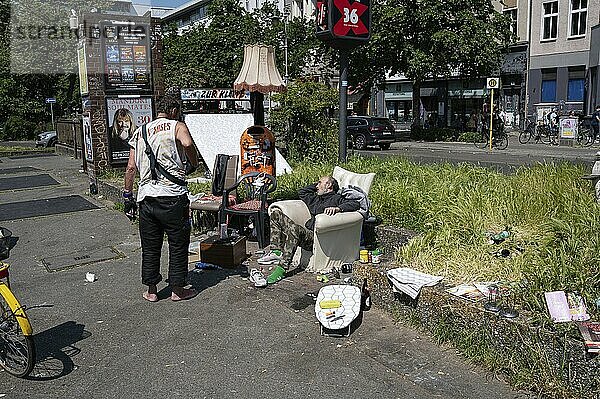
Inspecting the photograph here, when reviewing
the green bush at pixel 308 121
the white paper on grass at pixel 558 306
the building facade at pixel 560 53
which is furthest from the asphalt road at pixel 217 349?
the building facade at pixel 560 53

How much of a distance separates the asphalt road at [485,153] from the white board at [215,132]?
7.03 m

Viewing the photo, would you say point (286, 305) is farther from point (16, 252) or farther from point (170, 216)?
point (16, 252)

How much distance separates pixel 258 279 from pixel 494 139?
76.6ft

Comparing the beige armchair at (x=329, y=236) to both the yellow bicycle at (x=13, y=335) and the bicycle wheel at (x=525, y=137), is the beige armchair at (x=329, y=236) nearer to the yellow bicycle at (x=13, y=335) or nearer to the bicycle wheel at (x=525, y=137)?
the yellow bicycle at (x=13, y=335)

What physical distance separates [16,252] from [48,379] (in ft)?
14.2

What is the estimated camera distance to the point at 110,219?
32.3 ft

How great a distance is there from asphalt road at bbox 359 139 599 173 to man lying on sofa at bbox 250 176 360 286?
1229cm

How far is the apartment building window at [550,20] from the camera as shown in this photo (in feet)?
112

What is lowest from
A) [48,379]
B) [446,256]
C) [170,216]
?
[48,379]

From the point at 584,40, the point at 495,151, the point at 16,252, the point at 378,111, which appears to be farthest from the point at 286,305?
the point at 378,111

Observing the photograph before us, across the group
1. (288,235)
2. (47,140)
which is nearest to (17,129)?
(47,140)

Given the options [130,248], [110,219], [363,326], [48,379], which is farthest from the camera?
[110,219]

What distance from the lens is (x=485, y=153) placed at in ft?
76.8

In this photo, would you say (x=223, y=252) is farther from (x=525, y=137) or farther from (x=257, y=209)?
(x=525, y=137)
